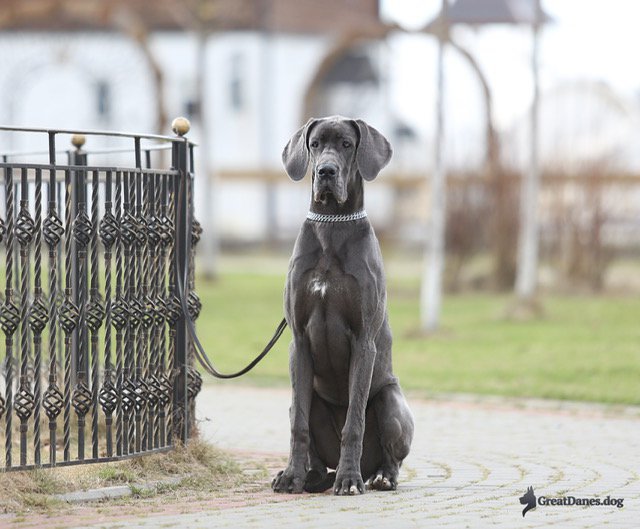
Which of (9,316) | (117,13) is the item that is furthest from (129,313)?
(117,13)

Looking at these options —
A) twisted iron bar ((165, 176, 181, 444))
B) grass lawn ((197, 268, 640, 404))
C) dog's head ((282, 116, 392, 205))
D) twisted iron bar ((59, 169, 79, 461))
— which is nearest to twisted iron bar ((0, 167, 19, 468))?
twisted iron bar ((59, 169, 79, 461))

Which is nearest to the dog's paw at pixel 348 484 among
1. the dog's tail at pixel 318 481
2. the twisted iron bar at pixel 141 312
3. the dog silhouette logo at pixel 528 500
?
the dog's tail at pixel 318 481

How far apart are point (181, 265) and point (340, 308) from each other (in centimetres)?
139

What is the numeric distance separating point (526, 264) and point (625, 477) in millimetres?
11113

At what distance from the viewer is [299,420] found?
6867 mm

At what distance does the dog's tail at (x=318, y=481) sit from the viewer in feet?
22.7

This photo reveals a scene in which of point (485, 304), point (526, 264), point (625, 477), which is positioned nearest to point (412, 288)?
point (485, 304)

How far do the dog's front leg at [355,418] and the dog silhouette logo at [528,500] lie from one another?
85 centimetres

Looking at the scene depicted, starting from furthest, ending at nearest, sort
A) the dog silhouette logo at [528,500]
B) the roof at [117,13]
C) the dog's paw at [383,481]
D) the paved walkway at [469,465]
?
the roof at [117,13]
the dog's paw at [383,481]
the dog silhouette logo at [528,500]
the paved walkway at [469,465]

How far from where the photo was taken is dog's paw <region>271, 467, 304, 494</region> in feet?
22.4

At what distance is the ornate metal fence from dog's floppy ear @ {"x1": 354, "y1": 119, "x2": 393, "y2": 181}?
1325mm

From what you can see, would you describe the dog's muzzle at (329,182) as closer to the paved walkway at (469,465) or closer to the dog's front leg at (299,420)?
the dog's front leg at (299,420)

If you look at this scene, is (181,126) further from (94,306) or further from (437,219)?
(437,219)

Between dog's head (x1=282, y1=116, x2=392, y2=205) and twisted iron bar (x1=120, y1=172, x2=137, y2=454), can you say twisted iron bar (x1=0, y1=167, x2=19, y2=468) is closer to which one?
twisted iron bar (x1=120, y1=172, x2=137, y2=454)
